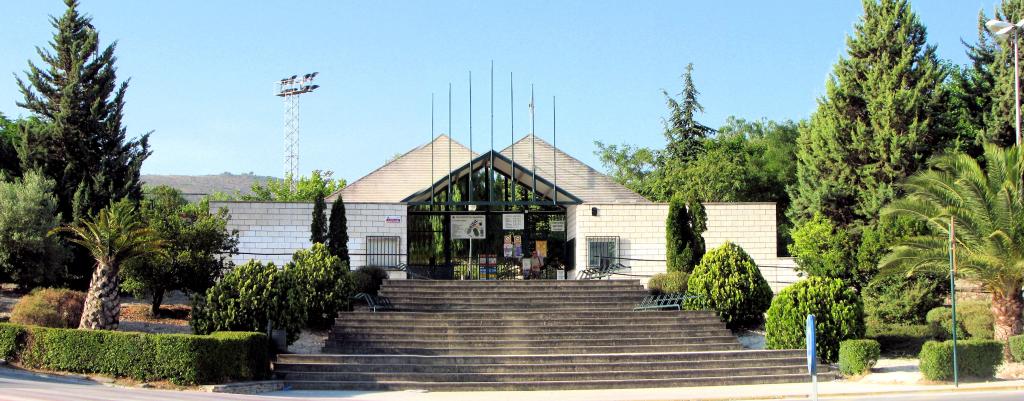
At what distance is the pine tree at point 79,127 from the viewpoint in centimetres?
3278

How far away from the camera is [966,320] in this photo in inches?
1040

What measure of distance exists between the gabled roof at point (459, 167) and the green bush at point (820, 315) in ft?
35.6

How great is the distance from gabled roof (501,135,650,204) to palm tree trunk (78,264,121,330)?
1602 centimetres

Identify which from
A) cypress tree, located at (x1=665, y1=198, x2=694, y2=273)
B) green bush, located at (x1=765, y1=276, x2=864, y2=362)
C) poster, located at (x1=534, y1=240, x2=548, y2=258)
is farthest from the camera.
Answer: poster, located at (x1=534, y1=240, x2=548, y2=258)

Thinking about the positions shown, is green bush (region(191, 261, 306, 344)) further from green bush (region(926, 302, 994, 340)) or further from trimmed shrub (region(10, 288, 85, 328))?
green bush (region(926, 302, 994, 340))

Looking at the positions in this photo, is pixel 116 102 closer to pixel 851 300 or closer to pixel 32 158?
pixel 32 158

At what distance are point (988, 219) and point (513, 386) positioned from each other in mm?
12143

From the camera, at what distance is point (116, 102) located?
34.2 metres

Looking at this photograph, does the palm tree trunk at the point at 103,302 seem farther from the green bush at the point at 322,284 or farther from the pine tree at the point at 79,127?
the pine tree at the point at 79,127

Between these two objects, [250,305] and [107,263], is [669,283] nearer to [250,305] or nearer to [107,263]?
[250,305]

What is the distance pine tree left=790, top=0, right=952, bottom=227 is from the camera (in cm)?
3359

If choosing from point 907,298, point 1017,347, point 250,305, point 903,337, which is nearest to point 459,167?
point 250,305

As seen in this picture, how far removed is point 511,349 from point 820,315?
7.44m

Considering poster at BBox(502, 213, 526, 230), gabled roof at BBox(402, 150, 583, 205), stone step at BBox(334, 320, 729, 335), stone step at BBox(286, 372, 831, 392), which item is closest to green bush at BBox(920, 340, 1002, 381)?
stone step at BBox(286, 372, 831, 392)
